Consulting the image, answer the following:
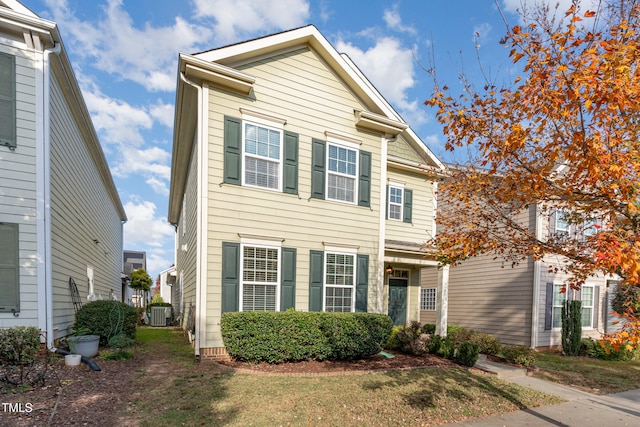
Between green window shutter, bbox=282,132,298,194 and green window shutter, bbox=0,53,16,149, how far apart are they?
18.6ft

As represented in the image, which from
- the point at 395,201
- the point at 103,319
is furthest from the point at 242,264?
the point at 395,201

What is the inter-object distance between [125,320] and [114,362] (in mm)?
1982

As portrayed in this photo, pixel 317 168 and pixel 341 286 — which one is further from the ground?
pixel 317 168

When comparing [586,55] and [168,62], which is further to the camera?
[168,62]

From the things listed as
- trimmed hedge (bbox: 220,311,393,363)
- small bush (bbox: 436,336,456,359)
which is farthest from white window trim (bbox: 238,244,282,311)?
small bush (bbox: 436,336,456,359)

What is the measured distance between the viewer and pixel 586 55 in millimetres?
3336

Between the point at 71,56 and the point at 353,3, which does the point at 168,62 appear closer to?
the point at 71,56

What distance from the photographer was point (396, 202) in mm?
12602

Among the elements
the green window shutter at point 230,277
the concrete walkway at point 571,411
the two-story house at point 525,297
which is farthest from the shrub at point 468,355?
the green window shutter at point 230,277

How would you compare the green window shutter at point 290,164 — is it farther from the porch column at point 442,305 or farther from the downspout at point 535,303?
the downspout at point 535,303

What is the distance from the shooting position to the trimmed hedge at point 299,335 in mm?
7500

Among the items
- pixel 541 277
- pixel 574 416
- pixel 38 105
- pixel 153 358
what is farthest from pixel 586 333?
pixel 38 105

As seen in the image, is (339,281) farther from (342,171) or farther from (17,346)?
(17,346)

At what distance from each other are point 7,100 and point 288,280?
701 cm
